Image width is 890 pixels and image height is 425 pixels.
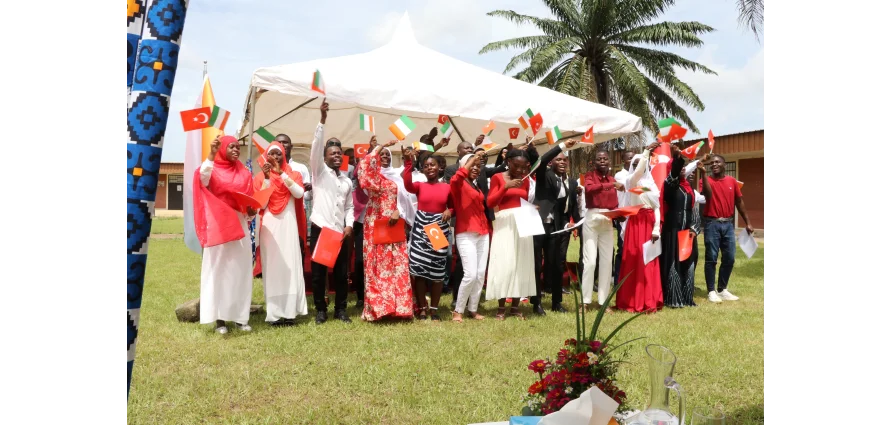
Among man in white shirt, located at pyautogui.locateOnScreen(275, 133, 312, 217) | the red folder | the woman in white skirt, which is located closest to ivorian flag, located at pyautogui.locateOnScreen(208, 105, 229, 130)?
man in white shirt, located at pyautogui.locateOnScreen(275, 133, 312, 217)

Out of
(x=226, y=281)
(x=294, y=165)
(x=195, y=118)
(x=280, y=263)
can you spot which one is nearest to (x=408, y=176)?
(x=294, y=165)

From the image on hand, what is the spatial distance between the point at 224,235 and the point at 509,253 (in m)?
2.81

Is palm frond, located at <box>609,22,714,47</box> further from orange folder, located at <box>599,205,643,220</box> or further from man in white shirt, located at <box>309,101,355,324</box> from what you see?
man in white shirt, located at <box>309,101,355,324</box>

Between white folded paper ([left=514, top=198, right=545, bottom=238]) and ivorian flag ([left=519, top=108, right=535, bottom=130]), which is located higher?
ivorian flag ([left=519, top=108, right=535, bottom=130])

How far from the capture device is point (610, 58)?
60.7ft

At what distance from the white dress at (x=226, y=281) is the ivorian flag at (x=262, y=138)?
Result: 0.69 m

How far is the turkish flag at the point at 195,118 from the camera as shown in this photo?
3.43 m

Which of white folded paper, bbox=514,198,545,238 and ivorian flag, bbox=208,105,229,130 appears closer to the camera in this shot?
ivorian flag, bbox=208,105,229,130

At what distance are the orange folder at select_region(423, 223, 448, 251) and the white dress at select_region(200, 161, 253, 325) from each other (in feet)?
5.67

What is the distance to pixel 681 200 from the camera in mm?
6891

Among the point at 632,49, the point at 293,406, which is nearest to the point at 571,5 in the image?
the point at 632,49

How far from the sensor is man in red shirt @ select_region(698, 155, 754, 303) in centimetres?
748

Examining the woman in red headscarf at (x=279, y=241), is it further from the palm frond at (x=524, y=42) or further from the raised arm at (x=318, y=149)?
the palm frond at (x=524, y=42)
